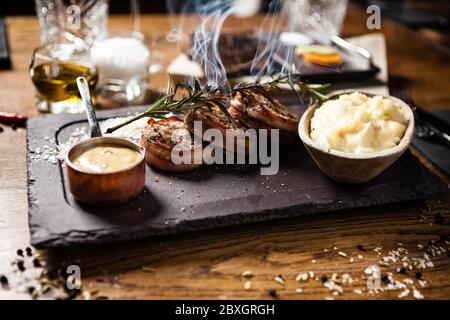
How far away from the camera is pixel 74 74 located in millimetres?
2320

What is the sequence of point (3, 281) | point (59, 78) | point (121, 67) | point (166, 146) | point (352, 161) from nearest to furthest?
point (3, 281) < point (352, 161) < point (166, 146) < point (59, 78) < point (121, 67)

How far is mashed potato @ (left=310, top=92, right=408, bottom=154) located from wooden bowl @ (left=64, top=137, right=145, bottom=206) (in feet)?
2.13

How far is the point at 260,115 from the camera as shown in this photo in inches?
77.0

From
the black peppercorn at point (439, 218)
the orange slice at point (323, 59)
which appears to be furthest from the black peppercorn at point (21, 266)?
the orange slice at point (323, 59)

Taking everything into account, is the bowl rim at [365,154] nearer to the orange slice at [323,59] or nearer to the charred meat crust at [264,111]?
the charred meat crust at [264,111]

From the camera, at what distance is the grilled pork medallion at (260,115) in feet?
6.45

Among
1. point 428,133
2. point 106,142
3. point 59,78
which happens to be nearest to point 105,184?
point 106,142

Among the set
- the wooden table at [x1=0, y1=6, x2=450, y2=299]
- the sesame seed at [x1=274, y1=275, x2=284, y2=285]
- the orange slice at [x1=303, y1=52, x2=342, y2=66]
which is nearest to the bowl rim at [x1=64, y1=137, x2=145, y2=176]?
the wooden table at [x1=0, y1=6, x2=450, y2=299]

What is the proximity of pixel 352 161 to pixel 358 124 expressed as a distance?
0.53 ft

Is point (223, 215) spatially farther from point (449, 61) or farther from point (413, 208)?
point (449, 61)

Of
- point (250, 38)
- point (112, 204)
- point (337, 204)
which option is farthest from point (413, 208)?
point (250, 38)

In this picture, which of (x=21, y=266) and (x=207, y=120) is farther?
(x=207, y=120)

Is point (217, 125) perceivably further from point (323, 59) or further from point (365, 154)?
point (323, 59)
